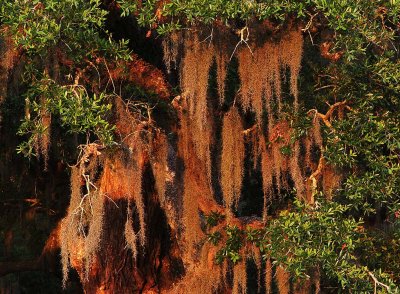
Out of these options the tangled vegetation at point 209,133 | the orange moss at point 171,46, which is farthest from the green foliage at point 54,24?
the orange moss at point 171,46

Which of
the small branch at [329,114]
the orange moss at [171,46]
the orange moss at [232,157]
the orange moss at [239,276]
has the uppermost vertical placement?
the orange moss at [171,46]

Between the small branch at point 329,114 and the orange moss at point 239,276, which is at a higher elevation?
the small branch at point 329,114

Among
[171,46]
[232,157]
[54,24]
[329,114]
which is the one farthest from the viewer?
[232,157]

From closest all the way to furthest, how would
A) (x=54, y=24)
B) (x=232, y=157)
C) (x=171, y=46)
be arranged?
1. (x=54, y=24)
2. (x=171, y=46)
3. (x=232, y=157)

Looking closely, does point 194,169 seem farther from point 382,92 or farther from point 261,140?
point 382,92

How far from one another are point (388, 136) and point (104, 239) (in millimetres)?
2932

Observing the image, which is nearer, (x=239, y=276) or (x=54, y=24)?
(x=54, y=24)

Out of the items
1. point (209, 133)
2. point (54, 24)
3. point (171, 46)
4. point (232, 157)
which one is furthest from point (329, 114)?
point (54, 24)

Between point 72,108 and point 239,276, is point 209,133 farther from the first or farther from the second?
point 72,108

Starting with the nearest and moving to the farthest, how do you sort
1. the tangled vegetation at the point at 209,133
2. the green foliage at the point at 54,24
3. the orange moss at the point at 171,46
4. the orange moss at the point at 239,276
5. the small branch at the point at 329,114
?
the green foliage at the point at 54,24, the tangled vegetation at the point at 209,133, the orange moss at the point at 171,46, the small branch at the point at 329,114, the orange moss at the point at 239,276

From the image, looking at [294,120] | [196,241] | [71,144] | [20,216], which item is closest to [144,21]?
[294,120]

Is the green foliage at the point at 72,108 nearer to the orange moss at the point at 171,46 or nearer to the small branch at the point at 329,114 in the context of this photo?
the orange moss at the point at 171,46

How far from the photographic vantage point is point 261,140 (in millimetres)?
8875

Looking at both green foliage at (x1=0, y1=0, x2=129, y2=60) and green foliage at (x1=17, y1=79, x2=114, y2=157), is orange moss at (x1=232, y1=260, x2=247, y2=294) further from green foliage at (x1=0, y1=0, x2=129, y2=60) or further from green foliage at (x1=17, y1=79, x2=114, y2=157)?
green foliage at (x1=0, y1=0, x2=129, y2=60)
